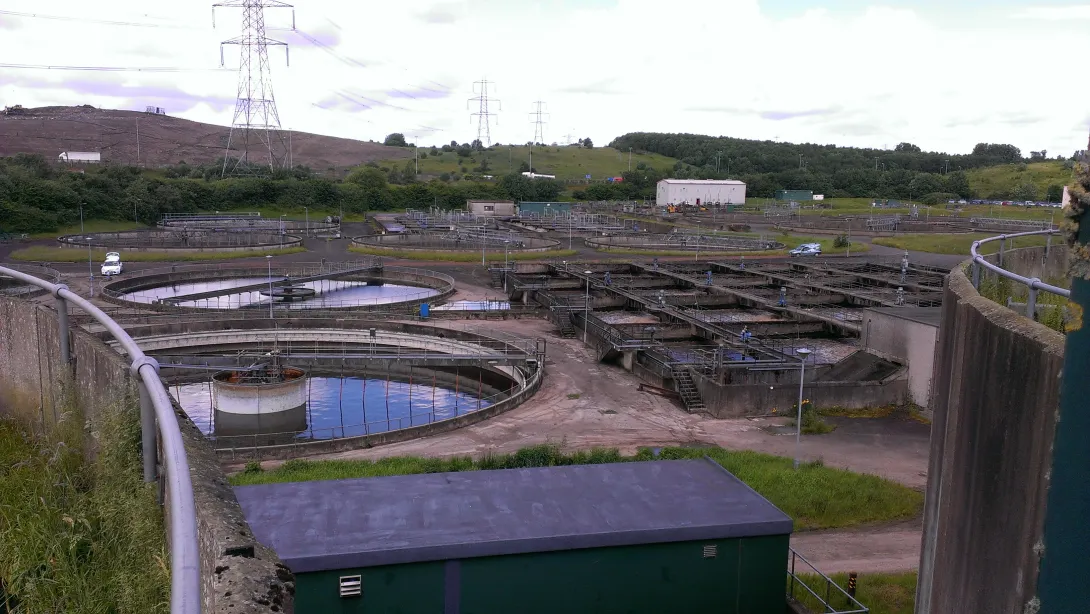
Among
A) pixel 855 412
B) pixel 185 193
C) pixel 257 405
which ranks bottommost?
pixel 257 405

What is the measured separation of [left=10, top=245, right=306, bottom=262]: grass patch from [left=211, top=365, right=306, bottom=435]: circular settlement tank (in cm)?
3196

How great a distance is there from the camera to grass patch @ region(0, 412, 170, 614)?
12.1 ft

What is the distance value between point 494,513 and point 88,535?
246 inches

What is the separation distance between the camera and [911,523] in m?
16.4

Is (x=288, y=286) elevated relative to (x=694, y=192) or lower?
lower

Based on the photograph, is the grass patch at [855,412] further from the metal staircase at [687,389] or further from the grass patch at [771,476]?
the grass patch at [771,476]

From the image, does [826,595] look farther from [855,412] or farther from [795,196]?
[795,196]

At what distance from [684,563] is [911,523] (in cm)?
867

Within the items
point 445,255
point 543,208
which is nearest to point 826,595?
point 445,255

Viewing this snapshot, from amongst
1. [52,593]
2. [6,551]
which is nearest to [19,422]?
[6,551]

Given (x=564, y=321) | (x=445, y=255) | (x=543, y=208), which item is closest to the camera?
(x=564, y=321)

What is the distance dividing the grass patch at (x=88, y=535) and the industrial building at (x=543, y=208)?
94.9 m

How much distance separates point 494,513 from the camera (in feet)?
32.9

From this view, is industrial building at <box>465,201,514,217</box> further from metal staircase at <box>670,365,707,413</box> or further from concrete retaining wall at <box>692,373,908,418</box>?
concrete retaining wall at <box>692,373,908,418</box>
